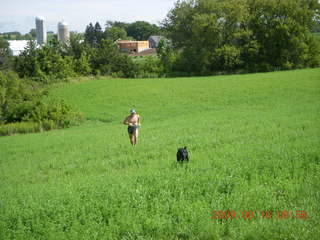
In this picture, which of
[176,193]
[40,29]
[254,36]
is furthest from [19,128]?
[40,29]

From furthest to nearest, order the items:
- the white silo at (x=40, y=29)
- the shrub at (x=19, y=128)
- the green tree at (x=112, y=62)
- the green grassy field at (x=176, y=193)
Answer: the white silo at (x=40, y=29) < the green tree at (x=112, y=62) < the shrub at (x=19, y=128) < the green grassy field at (x=176, y=193)

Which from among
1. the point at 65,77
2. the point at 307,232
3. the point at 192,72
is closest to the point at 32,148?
→ the point at 307,232

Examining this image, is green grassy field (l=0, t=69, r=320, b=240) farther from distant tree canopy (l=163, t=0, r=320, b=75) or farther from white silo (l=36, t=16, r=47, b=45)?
white silo (l=36, t=16, r=47, b=45)

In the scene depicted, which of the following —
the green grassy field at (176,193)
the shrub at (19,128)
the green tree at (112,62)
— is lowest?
the shrub at (19,128)

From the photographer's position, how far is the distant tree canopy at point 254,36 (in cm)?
5625

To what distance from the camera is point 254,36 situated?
2304 inches

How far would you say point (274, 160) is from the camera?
8.48m

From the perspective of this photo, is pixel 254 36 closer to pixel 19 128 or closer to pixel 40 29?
pixel 19 128

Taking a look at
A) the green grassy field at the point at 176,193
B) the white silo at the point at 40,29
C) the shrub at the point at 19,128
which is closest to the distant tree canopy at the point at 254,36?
the shrub at the point at 19,128

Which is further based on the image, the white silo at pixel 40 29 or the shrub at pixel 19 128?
the white silo at pixel 40 29

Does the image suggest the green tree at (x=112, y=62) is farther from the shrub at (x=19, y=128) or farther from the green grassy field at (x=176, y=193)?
the green grassy field at (x=176, y=193)

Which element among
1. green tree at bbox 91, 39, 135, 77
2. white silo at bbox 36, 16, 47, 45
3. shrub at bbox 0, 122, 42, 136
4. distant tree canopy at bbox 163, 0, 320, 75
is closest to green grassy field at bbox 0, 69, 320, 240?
shrub at bbox 0, 122, 42, 136

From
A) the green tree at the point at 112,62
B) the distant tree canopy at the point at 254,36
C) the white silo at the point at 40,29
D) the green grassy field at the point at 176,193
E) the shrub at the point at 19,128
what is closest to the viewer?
the green grassy field at the point at 176,193

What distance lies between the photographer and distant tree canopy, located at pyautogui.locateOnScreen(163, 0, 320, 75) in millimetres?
56250
